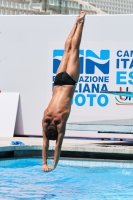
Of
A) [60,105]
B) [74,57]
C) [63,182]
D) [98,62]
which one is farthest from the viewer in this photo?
[98,62]

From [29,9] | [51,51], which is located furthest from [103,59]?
[29,9]

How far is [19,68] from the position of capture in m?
15.6

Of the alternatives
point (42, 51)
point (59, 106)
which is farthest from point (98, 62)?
point (59, 106)

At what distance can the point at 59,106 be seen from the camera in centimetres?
736

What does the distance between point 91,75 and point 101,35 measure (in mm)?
1064

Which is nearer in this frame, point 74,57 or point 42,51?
point 74,57

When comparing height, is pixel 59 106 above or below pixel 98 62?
above

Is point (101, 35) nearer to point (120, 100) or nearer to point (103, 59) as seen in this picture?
point (103, 59)

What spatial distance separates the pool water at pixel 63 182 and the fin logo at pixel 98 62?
3420 millimetres

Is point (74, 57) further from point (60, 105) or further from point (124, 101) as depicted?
point (124, 101)

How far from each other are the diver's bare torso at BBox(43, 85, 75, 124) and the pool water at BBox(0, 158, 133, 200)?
A: 1880 millimetres

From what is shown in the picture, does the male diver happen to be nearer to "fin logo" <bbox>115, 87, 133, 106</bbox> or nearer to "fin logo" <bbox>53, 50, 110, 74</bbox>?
"fin logo" <bbox>115, 87, 133, 106</bbox>

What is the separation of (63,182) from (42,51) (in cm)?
574

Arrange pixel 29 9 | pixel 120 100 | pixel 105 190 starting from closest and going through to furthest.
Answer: pixel 105 190, pixel 120 100, pixel 29 9
